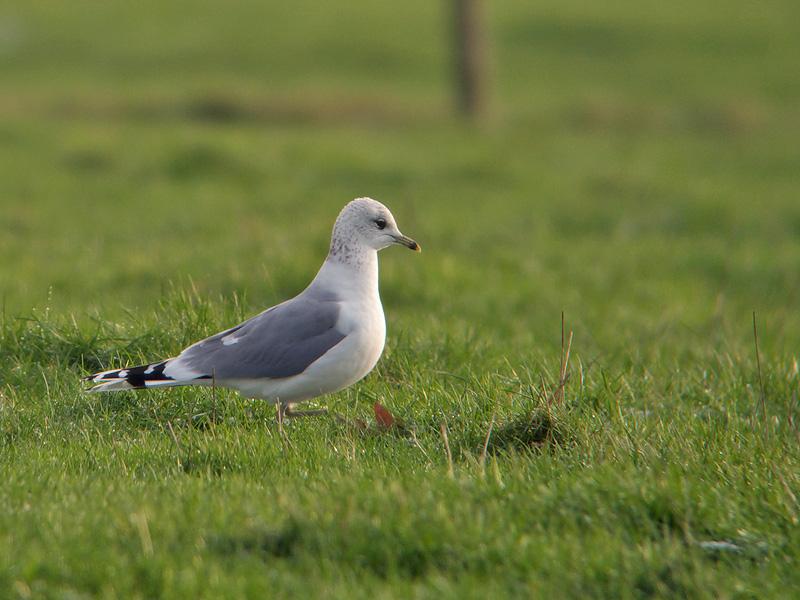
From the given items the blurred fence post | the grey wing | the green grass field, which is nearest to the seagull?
the grey wing

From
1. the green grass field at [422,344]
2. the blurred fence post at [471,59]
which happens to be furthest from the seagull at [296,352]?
the blurred fence post at [471,59]

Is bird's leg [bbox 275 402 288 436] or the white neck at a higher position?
the white neck

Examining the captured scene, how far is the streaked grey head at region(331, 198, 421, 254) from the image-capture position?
5.67 metres

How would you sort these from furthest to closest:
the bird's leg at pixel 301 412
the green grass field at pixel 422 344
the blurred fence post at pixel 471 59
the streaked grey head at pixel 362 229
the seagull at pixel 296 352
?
the blurred fence post at pixel 471 59
the streaked grey head at pixel 362 229
the bird's leg at pixel 301 412
the seagull at pixel 296 352
the green grass field at pixel 422 344

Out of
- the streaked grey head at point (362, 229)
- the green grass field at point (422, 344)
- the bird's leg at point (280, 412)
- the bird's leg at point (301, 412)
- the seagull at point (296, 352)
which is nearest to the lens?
the green grass field at point (422, 344)

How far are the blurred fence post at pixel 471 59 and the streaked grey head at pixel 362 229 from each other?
57.2 feet

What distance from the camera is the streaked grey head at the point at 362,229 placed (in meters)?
5.67

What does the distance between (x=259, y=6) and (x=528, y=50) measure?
9900 mm

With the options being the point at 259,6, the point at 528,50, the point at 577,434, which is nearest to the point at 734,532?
the point at 577,434

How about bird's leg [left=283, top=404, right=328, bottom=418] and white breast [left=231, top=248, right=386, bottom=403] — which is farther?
bird's leg [left=283, top=404, right=328, bottom=418]

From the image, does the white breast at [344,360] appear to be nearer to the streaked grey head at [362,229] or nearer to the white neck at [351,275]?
the white neck at [351,275]

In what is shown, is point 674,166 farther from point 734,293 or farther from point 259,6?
point 259,6

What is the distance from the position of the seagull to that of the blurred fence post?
17.7m

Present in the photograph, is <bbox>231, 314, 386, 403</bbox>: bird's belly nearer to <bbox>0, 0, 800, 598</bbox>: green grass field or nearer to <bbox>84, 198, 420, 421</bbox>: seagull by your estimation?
<bbox>84, 198, 420, 421</bbox>: seagull
